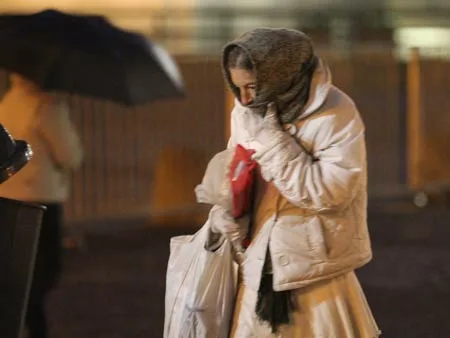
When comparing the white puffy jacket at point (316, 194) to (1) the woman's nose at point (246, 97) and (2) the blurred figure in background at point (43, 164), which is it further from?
(2) the blurred figure in background at point (43, 164)

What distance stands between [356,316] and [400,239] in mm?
5803

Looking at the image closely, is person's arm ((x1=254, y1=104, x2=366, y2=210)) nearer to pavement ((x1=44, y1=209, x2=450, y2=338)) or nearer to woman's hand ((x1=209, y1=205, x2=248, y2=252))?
woman's hand ((x1=209, y1=205, x2=248, y2=252))

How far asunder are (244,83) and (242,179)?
336mm

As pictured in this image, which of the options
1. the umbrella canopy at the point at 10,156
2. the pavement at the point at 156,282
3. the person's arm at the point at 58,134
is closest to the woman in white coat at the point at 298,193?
the umbrella canopy at the point at 10,156

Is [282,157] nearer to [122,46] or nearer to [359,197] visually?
[359,197]

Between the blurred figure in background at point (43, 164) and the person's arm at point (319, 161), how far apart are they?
214cm

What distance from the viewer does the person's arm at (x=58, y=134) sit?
551 cm

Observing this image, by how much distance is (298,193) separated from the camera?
3551 millimetres

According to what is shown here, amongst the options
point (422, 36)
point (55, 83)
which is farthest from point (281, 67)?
point (422, 36)

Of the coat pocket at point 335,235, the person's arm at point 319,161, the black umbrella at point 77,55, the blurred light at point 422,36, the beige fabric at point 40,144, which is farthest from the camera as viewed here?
the blurred light at point 422,36

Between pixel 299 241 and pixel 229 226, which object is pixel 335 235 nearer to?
pixel 299 241

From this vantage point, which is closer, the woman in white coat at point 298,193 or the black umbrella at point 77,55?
the woman in white coat at point 298,193

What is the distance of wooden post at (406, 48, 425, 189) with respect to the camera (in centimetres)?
1221

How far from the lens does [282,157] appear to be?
3541 millimetres
